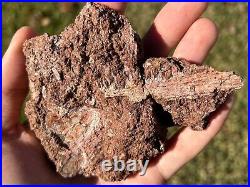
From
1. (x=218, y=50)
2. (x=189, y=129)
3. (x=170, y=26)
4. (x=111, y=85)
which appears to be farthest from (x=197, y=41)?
(x=218, y=50)

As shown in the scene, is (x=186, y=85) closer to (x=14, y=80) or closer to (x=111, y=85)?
(x=111, y=85)

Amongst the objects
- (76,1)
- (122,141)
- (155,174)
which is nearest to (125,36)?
(122,141)

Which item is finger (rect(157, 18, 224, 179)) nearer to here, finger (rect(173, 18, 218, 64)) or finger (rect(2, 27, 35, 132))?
finger (rect(173, 18, 218, 64))

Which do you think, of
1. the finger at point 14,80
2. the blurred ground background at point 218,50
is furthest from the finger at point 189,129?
the finger at point 14,80

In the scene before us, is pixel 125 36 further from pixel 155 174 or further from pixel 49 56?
pixel 155 174

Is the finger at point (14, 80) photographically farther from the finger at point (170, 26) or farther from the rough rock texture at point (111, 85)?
the finger at point (170, 26)

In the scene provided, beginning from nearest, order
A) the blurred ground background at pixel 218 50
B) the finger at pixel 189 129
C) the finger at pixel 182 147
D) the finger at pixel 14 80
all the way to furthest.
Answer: the finger at pixel 14 80 → the finger at pixel 189 129 → the finger at pixel 182 147 → the blurred ground background at pixel 218 50

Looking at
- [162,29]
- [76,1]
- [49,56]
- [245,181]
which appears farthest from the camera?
[76,1]
